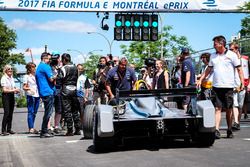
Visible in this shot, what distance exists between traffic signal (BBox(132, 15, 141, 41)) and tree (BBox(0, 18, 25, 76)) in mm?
68176

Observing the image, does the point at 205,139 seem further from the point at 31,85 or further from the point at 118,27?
the point at 118,27

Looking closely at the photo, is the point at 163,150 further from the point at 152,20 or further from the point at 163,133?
the point at 152,20

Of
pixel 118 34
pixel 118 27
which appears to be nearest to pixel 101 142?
pixel 118 34

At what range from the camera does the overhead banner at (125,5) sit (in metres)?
21.5

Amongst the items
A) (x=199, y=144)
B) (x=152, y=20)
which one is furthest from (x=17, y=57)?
(x=199, y=144)

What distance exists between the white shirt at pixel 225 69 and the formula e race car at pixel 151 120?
1350 mm

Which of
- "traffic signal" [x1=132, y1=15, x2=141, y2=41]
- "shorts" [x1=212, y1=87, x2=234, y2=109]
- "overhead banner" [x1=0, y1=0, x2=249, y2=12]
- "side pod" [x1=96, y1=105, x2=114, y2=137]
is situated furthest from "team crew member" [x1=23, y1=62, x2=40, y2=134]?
"traffic signal" [x1=132, y1=15, x2=141, y2=41]

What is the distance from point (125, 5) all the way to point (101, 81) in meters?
10.2

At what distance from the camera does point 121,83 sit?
964 cm

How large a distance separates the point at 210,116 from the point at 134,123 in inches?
42.3

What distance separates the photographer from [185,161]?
→ 20.0ft

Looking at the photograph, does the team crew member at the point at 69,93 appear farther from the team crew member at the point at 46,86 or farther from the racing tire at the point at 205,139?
the racing tire at the point at 205,139

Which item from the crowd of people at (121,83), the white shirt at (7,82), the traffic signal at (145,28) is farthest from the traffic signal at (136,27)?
the white shirt at (7,82)

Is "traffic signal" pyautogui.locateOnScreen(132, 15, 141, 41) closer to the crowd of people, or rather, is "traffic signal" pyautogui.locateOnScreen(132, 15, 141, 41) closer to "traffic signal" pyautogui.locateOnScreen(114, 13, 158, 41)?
"traffic signal" pyautogui.locateOnScreen(114, 13, 158, 41)
